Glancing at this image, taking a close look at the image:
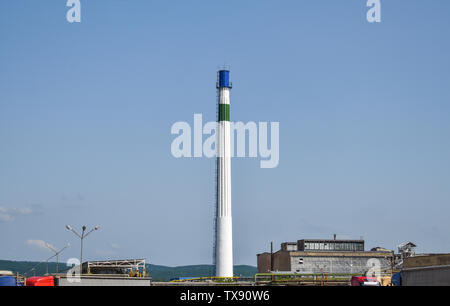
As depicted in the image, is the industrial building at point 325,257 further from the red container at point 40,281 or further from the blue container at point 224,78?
the red container at point 40,281

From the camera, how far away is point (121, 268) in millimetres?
88250

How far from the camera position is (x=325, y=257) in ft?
411

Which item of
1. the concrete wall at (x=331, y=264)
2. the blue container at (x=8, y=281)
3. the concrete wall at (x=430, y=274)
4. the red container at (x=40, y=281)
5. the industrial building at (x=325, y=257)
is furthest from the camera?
the industrial building at (x=325, y=257)

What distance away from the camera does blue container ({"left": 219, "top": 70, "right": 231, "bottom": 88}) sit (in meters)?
101

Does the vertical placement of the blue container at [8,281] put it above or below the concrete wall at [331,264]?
above

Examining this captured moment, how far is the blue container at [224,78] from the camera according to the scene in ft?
333

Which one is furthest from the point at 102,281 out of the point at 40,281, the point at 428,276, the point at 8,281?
the point at 428,276

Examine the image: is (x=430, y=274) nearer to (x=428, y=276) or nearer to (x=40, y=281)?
(x=428, y=276)

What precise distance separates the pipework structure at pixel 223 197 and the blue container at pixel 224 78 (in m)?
1.65

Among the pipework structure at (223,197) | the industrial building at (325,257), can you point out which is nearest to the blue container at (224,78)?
the pipework structure at (223,197)
